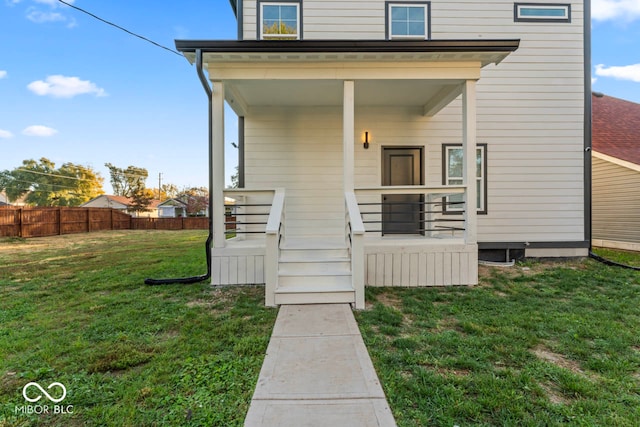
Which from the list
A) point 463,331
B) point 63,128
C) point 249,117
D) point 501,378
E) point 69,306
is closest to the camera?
point 501,378

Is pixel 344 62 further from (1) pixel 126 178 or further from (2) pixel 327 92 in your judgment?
(1) pixel 126 178

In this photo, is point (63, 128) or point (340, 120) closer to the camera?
point (340, 120)

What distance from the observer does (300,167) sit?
589cm

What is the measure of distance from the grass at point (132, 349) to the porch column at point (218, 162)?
2.89ft

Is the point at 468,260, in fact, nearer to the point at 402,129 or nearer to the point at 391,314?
the point at 391,314

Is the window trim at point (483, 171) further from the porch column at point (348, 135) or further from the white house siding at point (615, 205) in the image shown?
the white house siding at point (615, 205)

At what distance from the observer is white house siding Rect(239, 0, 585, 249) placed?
6.01 metres

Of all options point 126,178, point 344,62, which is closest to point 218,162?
point 344,62

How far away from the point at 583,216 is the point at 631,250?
11.9 ft

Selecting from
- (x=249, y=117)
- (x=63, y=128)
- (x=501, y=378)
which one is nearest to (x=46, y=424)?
(x=501, y=378)

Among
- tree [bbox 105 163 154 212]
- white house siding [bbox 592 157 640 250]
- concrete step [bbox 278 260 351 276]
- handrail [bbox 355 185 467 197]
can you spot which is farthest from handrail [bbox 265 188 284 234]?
tree [bbox 105 163 154 212]

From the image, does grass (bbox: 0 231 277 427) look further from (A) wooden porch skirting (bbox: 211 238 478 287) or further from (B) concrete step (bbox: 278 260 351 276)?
(A) wooden porch skirting (bbox: 211 238 478 287)

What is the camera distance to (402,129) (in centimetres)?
599

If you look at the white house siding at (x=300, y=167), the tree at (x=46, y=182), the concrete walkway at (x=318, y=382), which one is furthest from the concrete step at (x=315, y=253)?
the tree at (x=46, y=182)
